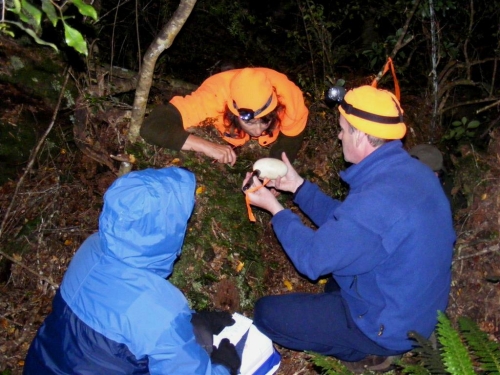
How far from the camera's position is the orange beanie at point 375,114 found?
3158 mm

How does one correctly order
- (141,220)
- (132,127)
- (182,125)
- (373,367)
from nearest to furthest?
1. (141,220)
2. (373,367)
3. (182,125)
4. (132,127)

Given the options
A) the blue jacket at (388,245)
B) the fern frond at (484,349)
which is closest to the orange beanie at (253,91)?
the blue jacket at (388,245)

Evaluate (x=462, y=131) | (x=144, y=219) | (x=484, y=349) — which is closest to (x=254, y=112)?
(x=144, y=219)

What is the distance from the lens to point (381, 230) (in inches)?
115

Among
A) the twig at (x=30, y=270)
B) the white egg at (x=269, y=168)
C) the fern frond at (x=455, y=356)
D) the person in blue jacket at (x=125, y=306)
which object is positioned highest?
the fern frond at (x=455, y=356)

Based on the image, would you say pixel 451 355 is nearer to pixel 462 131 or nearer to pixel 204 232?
pixel 204 232

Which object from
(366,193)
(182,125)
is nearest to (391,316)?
(366,193)

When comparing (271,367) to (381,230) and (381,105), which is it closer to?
(381,230)

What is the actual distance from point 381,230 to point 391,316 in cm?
71

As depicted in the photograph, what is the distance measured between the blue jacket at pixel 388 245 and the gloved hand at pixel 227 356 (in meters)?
0.91

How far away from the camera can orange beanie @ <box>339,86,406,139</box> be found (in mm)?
3158

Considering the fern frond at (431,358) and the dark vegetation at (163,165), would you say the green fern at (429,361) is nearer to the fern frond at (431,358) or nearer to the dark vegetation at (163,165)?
the fern frond at (431,358)

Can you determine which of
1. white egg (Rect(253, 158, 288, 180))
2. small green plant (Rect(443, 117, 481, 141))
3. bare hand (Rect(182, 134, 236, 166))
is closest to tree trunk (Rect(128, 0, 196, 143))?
bare hand (Rect(182, 134, 236, 166))

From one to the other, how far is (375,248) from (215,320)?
143cm
